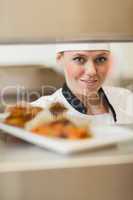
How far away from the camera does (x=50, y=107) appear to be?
0.71 meters

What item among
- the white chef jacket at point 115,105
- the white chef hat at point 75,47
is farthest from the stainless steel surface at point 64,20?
the white chef jacket at point 115,105

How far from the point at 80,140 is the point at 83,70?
0.20 meters

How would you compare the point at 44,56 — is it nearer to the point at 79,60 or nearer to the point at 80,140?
the point at 79,60

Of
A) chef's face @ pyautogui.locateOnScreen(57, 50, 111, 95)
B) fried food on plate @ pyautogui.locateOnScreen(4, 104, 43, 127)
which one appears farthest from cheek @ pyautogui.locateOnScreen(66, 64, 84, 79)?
fried food on plate @ pyautogui.locateOnScreen(4, 104, 43, 127)

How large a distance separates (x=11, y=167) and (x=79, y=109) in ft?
0.71

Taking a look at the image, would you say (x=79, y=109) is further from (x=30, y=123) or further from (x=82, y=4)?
(x=82, y=4)

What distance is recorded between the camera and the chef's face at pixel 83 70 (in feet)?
2.39

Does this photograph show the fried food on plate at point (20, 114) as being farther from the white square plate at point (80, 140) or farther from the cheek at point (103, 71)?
the cheek at point (103, 71)

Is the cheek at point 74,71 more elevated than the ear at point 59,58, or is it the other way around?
the ear at point 59,58

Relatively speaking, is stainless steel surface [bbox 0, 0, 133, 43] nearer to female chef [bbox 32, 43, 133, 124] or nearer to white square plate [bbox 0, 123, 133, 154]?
female chef [bbox 32, 43, 133, 124]

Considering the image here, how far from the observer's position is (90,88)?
0.73 m

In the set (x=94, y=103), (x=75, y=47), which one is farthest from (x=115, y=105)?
(x=75, y=47)

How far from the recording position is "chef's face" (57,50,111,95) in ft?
2.39

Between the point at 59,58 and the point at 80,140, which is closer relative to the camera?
the point at 80,140
